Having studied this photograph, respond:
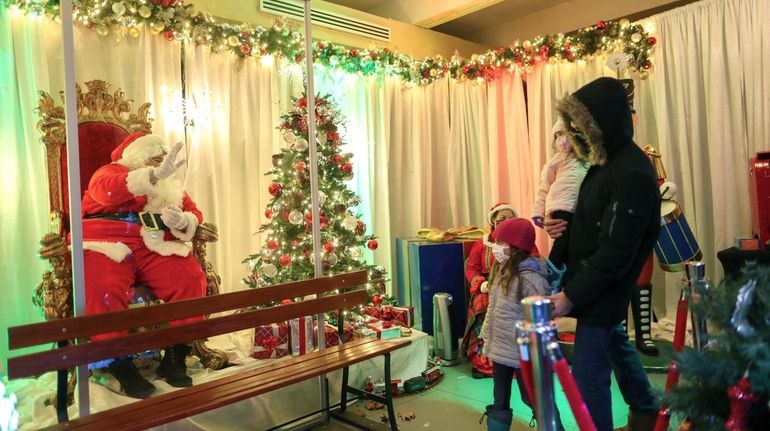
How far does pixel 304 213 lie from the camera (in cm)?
371

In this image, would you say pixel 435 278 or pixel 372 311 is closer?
pixel 372 311

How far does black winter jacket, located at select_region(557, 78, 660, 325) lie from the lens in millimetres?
1793

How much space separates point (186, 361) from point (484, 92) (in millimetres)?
3930

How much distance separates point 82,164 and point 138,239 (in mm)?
723

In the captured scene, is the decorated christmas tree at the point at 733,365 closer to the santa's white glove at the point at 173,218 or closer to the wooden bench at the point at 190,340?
the wooden bench at the point at 190,340

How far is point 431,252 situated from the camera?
4340 millimetres

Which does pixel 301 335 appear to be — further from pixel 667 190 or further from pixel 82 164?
A: pixel 667 190

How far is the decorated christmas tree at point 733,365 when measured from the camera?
3.42 feet

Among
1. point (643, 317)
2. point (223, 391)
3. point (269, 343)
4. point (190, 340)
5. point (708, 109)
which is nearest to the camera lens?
point (223, 391)

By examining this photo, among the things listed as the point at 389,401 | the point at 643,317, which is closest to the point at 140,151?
the point at 389,401

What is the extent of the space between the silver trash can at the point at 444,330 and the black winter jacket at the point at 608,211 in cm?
195

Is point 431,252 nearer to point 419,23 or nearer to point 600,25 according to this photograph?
point 600,25

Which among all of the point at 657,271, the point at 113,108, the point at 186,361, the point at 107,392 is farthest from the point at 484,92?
the point at 107,392

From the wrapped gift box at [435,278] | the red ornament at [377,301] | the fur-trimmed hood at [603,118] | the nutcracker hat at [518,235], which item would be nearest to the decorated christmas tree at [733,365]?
the fur-trimmed hood at [603,118]
